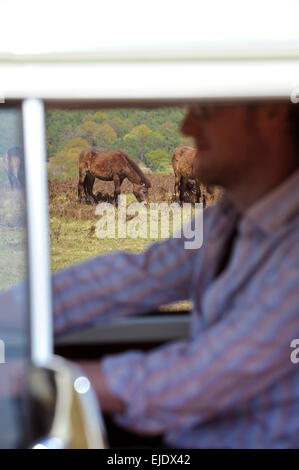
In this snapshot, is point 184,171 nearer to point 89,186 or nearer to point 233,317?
point 89,186

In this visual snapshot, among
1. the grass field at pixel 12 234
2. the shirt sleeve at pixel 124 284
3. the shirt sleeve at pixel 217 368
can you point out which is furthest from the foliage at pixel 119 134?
the shirt sleeve at pixel 217 368

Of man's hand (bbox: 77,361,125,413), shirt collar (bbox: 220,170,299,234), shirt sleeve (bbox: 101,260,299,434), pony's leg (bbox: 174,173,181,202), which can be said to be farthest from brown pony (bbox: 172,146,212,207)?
man's hand (bbox: 77,361,125,413)

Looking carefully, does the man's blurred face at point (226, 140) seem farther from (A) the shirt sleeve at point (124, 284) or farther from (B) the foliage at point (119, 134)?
(A) the shirt sleeve at point (124, 284)

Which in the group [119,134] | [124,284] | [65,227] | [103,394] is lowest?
[103,394]

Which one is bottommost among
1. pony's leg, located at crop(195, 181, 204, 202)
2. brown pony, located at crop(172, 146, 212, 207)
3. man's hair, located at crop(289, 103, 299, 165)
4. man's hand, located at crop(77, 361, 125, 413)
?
man's hand, located at crop(77, 361, 125, 413)

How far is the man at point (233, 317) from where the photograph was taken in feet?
4.74

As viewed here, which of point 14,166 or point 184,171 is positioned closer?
point 14,166

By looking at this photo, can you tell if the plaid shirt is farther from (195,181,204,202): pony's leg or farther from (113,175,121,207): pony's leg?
(113,175,121,207): pony's leg

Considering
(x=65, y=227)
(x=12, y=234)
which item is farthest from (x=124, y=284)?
(x=12, y=234)

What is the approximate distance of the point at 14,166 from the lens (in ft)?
5.02

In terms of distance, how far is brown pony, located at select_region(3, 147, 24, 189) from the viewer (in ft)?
4.95

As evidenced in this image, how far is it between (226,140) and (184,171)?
0.15 meters

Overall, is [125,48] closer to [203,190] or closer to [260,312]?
[203,190]
